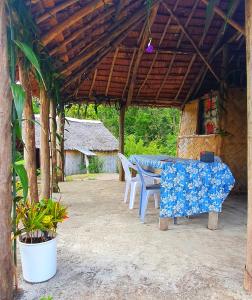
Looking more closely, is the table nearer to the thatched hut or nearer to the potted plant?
the potted plant

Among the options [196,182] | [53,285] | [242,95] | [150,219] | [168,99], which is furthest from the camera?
[168,99]

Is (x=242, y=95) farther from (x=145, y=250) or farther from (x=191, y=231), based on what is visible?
(x=145, y=250)

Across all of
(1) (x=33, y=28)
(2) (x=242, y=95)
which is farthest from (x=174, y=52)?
(1) (x=33, y=28)

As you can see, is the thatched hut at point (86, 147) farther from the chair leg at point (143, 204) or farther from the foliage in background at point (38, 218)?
the foliage in background at point (38, 218)

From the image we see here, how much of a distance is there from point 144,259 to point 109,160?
44.0 feet

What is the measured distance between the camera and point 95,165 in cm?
1471

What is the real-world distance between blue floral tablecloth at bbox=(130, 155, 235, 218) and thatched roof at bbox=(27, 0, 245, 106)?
4.97ft

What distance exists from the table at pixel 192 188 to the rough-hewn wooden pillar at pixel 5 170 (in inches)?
71.8

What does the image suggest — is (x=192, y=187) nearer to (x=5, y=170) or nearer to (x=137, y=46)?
(x=5, y=170)

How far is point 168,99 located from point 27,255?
6158 millimetres

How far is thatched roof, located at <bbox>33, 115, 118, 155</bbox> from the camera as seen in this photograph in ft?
48.5

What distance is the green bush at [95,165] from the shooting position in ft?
48.1

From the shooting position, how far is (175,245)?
276 cm

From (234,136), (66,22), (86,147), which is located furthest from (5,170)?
(86,147)
